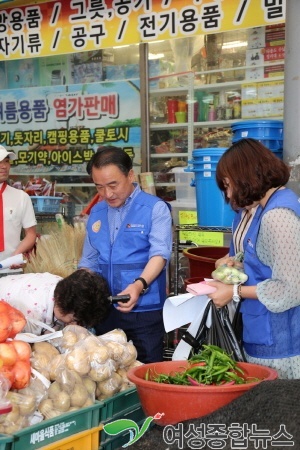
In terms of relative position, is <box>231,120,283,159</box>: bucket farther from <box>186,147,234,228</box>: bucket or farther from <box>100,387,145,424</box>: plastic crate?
<box>100,387,145,424</box>: plastic crate

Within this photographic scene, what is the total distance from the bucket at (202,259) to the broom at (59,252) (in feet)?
2.33

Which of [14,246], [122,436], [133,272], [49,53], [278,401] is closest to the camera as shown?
[278,401]

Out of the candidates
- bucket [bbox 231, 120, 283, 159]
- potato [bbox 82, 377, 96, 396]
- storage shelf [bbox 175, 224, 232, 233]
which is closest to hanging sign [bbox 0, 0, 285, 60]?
bucket [bbox 231, 120, 283, 159]

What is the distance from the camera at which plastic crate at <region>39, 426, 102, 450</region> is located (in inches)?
70.3

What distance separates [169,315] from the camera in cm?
238

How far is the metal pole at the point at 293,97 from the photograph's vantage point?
10.9ft

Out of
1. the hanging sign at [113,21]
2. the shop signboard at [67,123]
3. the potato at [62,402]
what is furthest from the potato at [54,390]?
the shop signboard at [67,123]

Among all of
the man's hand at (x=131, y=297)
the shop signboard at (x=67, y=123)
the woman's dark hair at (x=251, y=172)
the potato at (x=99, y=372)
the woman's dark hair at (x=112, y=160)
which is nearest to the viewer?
the potato at (x=99, y=372)

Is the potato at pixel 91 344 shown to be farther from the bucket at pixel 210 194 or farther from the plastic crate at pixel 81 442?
the bucket at pixel 210 194

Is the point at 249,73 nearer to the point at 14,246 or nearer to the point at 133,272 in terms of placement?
the point at 14,246

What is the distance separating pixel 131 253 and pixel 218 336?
0.72 metres

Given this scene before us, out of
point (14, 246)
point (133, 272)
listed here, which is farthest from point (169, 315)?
point (14, 246)

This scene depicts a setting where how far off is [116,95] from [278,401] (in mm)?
4843

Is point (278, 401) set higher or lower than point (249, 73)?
lower
